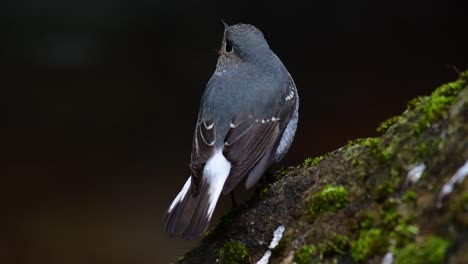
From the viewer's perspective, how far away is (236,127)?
4520mm

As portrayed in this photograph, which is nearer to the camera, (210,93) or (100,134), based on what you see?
(210,93)

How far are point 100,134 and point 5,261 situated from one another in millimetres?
2517

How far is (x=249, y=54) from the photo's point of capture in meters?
5.19

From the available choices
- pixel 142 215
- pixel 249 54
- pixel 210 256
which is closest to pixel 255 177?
pixel 210 256

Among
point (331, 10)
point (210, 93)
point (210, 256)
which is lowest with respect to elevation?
point (331, 10)

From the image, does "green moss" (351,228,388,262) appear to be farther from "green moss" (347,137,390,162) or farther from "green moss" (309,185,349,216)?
"green moss" (347,137,390,162)

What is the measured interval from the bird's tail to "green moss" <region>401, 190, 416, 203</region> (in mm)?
1193

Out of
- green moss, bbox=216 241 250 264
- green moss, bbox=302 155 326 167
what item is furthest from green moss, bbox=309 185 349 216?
green moss, bbox=302 155 326 167

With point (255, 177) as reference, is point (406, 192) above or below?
above

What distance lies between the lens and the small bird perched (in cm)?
395

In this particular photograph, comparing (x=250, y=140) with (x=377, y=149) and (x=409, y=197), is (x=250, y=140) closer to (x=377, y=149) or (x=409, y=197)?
(x=377, y=149)

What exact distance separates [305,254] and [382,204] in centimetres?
40

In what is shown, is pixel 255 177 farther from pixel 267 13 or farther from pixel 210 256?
pixel 267 13

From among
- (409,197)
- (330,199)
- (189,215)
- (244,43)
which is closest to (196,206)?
(189,215)
